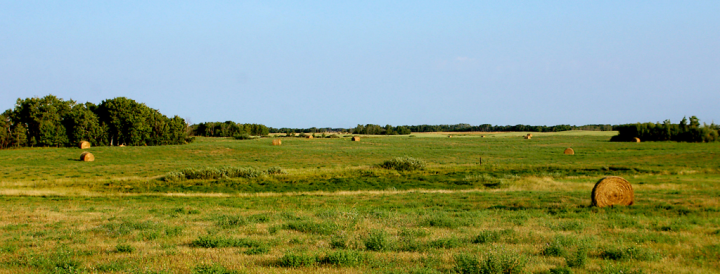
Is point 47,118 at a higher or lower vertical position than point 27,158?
higher

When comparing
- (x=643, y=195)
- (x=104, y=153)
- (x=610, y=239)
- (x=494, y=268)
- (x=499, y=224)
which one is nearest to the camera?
(x=494, y=268)

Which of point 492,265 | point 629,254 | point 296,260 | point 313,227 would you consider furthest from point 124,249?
point 629,254

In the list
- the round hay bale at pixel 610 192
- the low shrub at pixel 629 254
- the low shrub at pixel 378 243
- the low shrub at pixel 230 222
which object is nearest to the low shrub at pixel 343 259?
the low shrub at pixel 378 243

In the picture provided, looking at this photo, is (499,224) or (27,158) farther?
(27,158)

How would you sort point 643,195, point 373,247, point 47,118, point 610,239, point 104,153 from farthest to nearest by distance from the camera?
1. point 47,118
2. point 104,153
3. point 643,195
4. point 610,239
5. point 373,247

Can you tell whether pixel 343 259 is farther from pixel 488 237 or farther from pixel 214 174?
pixel 214 174

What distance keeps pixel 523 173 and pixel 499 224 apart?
27.7 m

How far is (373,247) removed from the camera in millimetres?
8891

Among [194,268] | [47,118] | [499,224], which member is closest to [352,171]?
[499,224]

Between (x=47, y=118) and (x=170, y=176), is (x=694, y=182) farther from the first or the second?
(x=47, y=118)

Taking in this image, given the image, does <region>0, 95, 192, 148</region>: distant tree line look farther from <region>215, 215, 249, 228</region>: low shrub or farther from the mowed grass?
<region>215, 215, 249, 228</region>: low shrub

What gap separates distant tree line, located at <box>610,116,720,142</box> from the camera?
296ft

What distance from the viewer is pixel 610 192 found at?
17.0m

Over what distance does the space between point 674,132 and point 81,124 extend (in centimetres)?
11876
